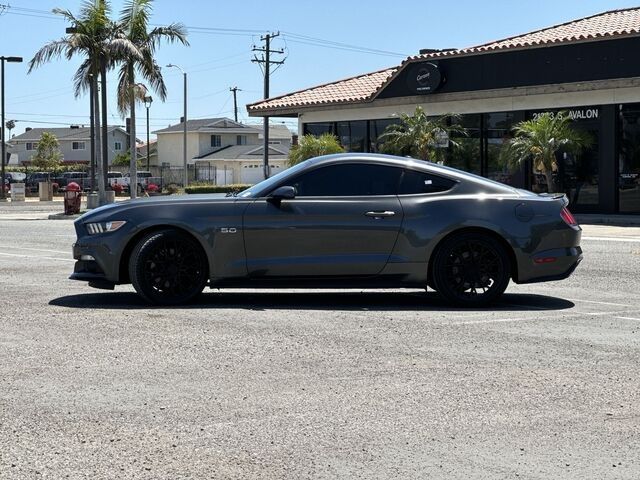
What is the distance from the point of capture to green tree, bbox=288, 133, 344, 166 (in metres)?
34.7

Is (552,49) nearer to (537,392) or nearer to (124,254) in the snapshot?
(124,254)

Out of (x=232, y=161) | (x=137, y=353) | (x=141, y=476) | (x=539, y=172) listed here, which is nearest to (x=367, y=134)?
(x=539, y=172)

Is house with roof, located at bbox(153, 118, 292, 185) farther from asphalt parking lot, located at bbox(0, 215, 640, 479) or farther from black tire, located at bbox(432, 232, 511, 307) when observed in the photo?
asphalt parking lot, located at bbox(0, 215, 640, 479)

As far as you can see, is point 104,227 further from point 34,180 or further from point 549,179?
point 34,180

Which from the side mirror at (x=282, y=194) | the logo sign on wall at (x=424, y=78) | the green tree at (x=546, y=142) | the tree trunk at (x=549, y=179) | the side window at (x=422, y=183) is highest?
the logo sign on wall at (x=424, y=78)

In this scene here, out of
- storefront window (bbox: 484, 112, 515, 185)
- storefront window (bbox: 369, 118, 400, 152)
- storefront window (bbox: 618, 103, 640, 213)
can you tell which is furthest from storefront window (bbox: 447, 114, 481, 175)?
storefront window (bbox: 618, 103, 640, 213)

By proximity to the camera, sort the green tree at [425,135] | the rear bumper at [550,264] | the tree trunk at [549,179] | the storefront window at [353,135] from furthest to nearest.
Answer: the storefront window at [353,135] < the green tree at [425,135] < the tree trunk at [549,179] < the rear bumper at [550,264]

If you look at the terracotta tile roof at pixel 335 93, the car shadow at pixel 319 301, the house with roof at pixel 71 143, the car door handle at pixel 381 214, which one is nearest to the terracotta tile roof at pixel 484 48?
the terracotta tile roof at pixel 335 93

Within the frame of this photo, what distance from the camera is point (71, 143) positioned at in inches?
4414

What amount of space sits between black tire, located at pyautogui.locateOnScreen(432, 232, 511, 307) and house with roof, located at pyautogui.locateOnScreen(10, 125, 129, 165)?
339ft

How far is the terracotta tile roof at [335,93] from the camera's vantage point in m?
36.1

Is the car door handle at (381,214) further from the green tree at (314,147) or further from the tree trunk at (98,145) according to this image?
the tree trunk at (98,145)

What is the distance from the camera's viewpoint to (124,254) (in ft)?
32.0

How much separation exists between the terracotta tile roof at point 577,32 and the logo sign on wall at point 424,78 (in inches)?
13.3
